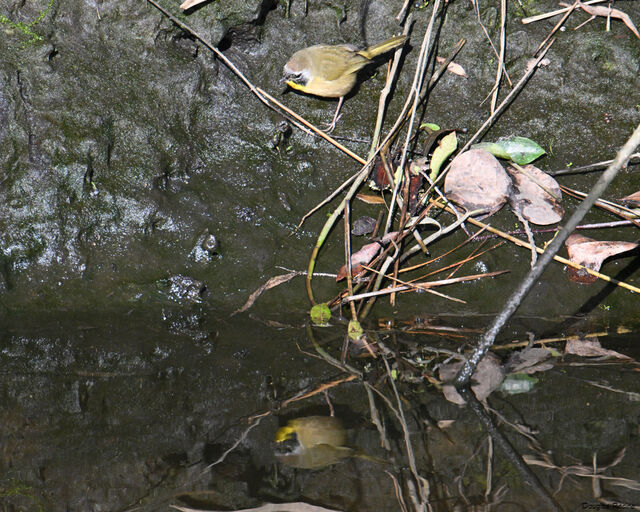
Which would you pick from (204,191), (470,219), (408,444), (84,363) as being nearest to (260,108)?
(204,191)

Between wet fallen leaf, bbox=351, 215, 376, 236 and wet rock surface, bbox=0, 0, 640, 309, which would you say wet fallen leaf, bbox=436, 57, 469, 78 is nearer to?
wet rock surface, bbox=0, 0, 640, 309

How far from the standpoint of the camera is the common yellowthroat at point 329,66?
9.86ft

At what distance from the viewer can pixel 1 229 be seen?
291cm

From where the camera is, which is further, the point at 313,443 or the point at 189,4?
the point at 189,4

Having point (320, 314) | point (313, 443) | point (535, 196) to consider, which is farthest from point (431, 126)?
point (313, 443)

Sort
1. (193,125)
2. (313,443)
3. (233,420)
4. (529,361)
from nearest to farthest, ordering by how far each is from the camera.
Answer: (313,443), (233,420), (529,361), (193,125)

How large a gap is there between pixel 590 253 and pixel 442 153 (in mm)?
966

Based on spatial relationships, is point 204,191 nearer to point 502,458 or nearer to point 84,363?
point 84,363

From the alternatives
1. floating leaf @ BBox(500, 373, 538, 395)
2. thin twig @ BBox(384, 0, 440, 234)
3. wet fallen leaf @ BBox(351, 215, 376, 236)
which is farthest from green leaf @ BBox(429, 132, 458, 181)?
floating leaf @ BBox(500, 373, 538, 395)

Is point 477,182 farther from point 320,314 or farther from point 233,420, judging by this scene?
point 233,420

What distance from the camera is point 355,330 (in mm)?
2707

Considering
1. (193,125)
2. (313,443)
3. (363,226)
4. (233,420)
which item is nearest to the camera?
(313,443)

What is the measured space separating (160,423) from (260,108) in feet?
6.26

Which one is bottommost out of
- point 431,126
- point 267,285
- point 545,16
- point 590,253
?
point 267,285
